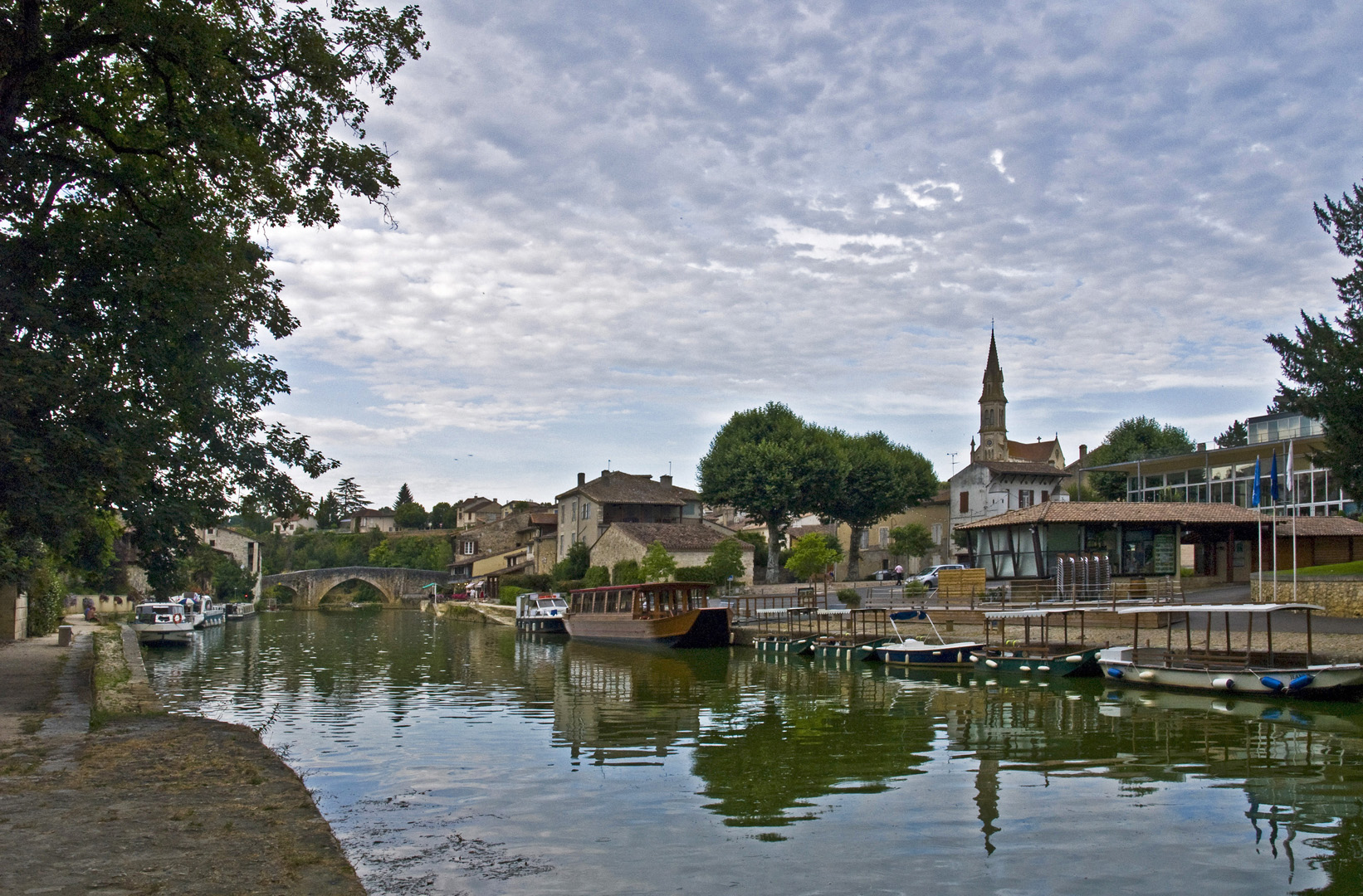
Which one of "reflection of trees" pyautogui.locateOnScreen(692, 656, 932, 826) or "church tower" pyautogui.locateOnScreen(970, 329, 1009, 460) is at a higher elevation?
"church tower" pyautogui.locateOnScreen(970, 329, 1009, 460)

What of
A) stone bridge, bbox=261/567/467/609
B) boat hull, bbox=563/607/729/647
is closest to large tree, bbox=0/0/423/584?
boat hull, bbox=563/607/729/647

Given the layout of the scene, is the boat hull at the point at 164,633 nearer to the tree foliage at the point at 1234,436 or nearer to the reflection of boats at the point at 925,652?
the reflection of boats at the point at 925,652

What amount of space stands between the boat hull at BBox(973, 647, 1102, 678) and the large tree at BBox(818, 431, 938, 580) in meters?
34.4

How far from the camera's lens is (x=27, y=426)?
1204cm

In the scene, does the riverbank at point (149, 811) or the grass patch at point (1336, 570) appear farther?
the grass patch at point (1336, 570)

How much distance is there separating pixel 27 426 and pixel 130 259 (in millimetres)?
3005

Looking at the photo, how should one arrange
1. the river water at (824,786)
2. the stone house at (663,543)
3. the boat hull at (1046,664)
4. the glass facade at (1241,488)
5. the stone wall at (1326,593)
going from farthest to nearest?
the stone house at (663,543), the glass facade at (1241,488), the stone wall at (1326,593), the boat hull at (1046,664), the river water at (824,786)

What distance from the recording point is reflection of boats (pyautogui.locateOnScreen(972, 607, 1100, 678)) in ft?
83.8

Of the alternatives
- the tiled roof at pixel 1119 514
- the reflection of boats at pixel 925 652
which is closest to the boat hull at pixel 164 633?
the reflection of boats at pixel 925 652

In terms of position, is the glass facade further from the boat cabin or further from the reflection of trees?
the reflection of trees

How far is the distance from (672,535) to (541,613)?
1030cm

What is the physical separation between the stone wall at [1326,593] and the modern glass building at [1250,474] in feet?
47.8

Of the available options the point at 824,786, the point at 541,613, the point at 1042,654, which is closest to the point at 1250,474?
the point at 1042,654

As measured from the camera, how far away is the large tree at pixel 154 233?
40.7 feet
